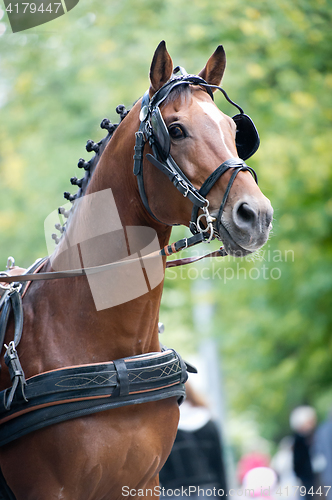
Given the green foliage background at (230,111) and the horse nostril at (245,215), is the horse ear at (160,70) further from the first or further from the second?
the green foliage background at (230,111)

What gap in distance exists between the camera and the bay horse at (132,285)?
216cm

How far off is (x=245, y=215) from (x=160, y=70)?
0.83 meters

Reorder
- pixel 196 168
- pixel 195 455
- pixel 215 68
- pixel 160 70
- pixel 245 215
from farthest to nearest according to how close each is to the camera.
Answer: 1. pixel 195 455
2. pixel 215 68
3. pixel 160 70
4. pixel 196 168
5. pixel 245 215

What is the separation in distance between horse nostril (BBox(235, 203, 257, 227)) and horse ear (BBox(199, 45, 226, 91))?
865 mm

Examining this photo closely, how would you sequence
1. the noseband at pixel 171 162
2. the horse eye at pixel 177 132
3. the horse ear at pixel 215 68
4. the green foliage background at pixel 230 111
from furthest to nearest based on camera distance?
1. the green foliage background at pixel 230 111
2. the horse ear at pixel 215 68
3. the horse eye at pixel 177 132
4. the noseband at pixel 171 162

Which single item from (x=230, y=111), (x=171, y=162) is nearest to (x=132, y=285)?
(x=171, y=162)

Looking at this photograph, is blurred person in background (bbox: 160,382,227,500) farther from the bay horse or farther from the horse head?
the horse head

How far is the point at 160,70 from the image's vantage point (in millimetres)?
2381

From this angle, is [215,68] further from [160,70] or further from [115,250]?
[115,250]

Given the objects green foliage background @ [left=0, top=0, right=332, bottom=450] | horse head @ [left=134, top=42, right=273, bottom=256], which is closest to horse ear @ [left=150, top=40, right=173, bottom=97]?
horse head @ [left=134, top=42, right=273, bottom=256]

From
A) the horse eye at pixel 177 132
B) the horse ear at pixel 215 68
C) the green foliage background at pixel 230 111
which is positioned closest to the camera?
the horse eye at pixel 177 132

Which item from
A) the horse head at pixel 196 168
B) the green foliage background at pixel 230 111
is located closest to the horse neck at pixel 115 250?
the horse head at pixel 196 168

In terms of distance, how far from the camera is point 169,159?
225 centimetres

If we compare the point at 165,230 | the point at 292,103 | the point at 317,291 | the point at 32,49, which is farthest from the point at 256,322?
the point at 165,230
